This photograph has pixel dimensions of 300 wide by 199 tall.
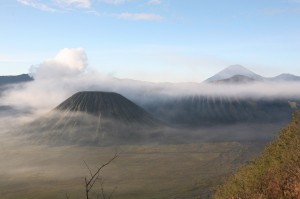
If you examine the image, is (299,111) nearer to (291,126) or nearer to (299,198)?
(291,126)

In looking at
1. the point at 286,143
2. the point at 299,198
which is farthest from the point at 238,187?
the point at 299,198

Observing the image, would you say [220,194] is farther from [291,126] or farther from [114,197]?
[114,197]

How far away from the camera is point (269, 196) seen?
47219mm

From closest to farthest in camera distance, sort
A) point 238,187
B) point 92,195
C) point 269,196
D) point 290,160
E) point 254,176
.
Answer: point 269,196 → point 290,160 → point 254,176 → point 238,187 → point 92,195

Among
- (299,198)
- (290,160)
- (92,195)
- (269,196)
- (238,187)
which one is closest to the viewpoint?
(299,198)

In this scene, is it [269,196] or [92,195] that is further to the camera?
[92,195]

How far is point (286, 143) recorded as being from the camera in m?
80.0

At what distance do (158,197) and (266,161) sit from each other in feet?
414

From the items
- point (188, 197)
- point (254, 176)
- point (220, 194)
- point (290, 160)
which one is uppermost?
point (290, 160)

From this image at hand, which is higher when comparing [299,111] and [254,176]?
[299,111]

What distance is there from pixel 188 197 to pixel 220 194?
109695 millimetres

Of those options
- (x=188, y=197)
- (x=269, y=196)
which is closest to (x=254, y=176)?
(x=269, y=196)

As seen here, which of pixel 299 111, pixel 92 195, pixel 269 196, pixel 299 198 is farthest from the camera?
pixel 92 195

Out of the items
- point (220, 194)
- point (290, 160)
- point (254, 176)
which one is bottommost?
point (220, 194)
